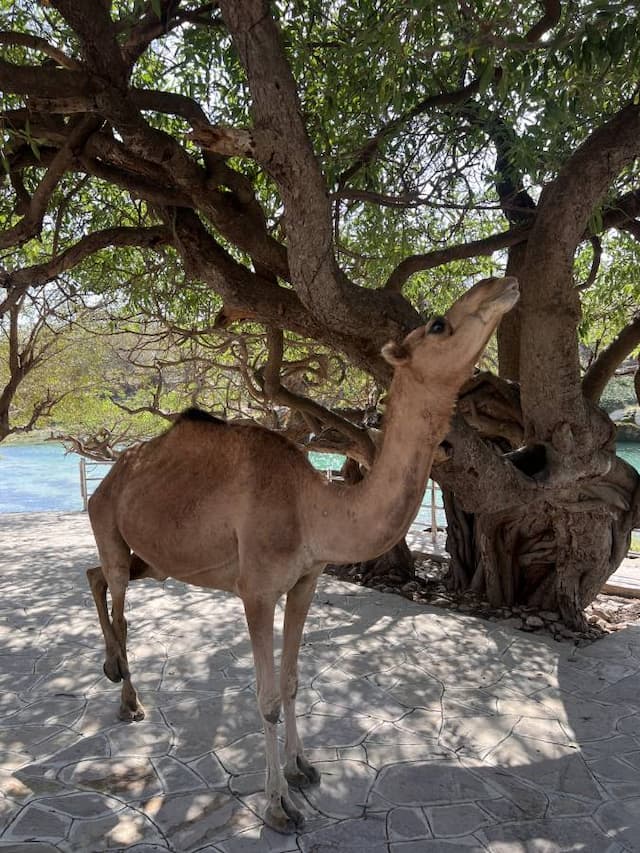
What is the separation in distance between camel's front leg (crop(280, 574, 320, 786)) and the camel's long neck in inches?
20.3

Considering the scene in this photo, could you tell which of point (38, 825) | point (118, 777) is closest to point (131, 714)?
point (118, 777)

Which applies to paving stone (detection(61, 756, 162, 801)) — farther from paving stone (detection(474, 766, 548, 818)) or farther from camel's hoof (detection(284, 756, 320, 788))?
paving stone (detection(474, 766, 548, 818))

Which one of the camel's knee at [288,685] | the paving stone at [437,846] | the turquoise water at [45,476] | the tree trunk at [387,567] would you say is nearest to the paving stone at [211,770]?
the camel's knee at [288,685]

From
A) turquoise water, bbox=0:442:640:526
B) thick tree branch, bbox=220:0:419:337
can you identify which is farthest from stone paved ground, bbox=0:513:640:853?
turquoise water, bbox=0:442:640:526

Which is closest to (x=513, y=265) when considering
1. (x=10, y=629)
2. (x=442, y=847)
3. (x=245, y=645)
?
(x=245, y=645)

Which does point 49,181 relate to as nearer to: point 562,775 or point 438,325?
point 438,325

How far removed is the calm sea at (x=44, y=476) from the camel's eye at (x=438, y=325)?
79.8 ft

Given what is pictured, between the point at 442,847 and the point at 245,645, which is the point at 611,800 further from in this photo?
the point at 245,645

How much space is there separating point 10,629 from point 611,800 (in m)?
4.85

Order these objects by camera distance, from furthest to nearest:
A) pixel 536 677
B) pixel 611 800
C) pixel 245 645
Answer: pixel 245 645 → pixel 536 677 → pixel 611 800

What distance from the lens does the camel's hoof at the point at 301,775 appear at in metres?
3.19

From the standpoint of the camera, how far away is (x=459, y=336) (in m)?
2.18

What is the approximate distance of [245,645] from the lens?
5215mm

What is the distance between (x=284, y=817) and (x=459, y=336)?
2.21m
